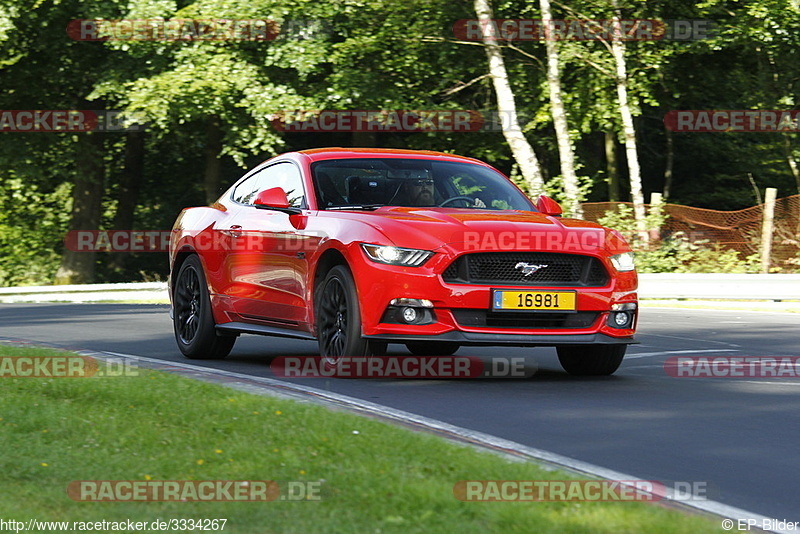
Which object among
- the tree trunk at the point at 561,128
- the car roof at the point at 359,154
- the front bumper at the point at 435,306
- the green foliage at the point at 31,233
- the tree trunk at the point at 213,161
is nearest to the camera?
the front bumper at the point at 435,306

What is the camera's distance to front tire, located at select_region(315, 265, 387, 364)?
384 inches

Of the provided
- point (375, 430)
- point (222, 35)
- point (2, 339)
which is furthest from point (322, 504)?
point (222, 35)

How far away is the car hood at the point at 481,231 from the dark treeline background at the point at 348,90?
59.4ft

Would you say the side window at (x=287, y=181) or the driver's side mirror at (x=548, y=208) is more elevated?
the side window at (x=287, y=181)

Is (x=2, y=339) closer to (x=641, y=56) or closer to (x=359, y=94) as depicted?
(x=359, y=94)

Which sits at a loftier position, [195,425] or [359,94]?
[359,94]

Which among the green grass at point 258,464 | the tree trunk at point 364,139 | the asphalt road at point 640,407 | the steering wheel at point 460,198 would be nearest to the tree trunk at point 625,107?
the tree trunk at point 364,139

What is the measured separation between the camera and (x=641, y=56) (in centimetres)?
3152

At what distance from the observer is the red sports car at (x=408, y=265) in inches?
379

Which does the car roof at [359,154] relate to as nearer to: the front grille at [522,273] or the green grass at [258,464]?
the front grille at [522,273]

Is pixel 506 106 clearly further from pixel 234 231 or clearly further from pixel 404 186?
pixel 404 186

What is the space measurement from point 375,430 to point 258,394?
5.66 ft

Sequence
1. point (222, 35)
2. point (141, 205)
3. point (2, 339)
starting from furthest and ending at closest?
1. point (141, 205)
2. point (222, 35)
3. point (2, 339)

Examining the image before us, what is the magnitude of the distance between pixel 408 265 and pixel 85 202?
29.4m
